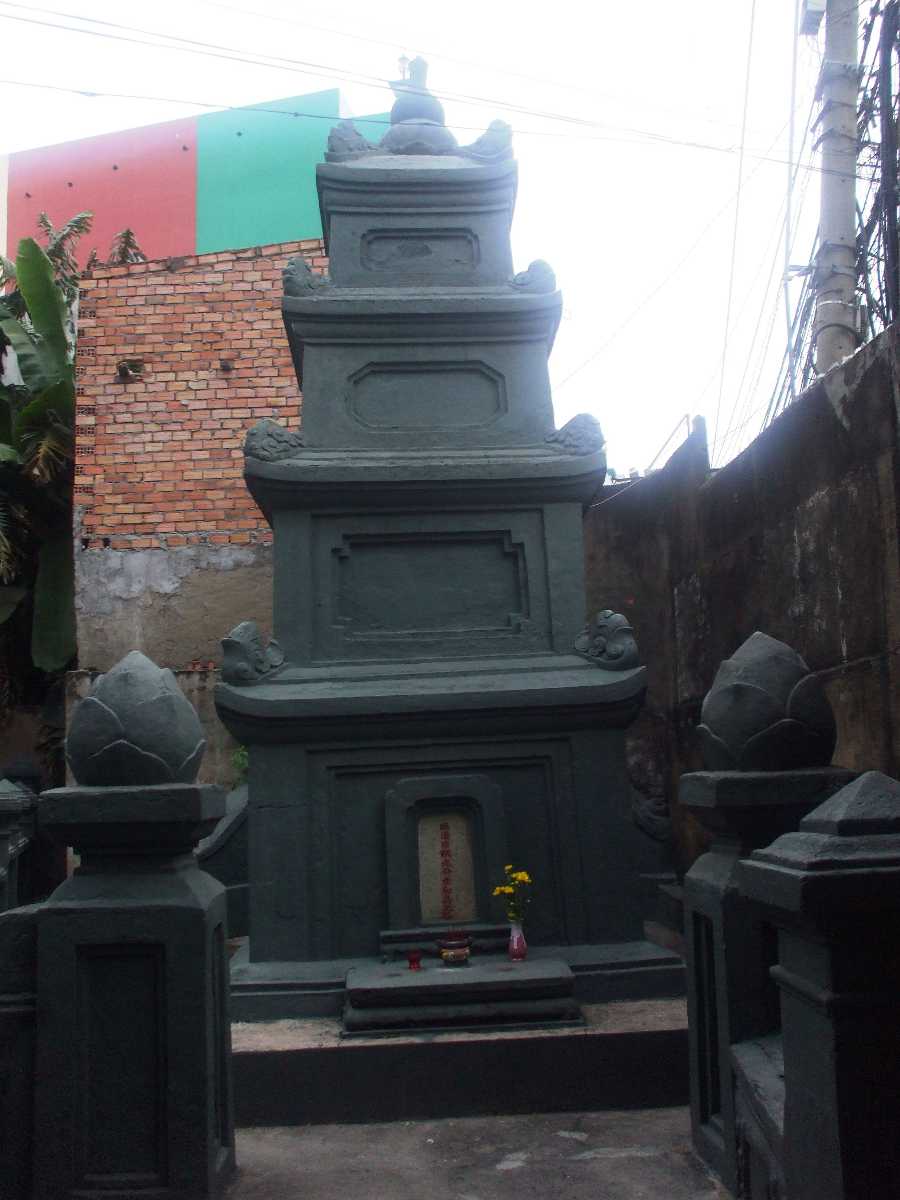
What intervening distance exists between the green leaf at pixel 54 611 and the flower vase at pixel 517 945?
22.8 feet

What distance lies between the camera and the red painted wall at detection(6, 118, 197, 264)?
18.2 meters

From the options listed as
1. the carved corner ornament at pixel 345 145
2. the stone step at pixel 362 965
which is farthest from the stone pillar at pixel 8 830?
the carved corner ornament at pixel 345 145

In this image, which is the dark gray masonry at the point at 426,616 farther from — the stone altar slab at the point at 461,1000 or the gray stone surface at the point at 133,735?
the gray stone surface at the point at 133,735

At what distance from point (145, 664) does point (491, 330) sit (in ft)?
13.7

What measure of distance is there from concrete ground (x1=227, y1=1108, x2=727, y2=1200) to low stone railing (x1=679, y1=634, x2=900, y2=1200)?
0.25 metres

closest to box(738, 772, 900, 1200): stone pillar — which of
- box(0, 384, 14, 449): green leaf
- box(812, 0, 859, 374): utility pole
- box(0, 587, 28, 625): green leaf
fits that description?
box(812, 0, 859, 374): utility pole

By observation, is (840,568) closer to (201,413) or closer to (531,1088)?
(531,1088)

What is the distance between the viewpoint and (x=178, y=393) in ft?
37.7

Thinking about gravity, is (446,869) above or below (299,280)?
below

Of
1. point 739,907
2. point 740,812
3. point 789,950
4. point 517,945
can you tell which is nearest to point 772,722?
point 740,812

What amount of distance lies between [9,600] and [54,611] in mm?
665

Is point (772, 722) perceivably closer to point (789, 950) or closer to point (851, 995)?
point (789, 950)

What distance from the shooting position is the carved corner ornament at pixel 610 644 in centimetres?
631

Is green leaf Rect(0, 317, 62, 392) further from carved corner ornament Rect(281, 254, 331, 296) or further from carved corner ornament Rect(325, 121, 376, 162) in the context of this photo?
carved corner ornament Rect(281, 254, 331, 296)
